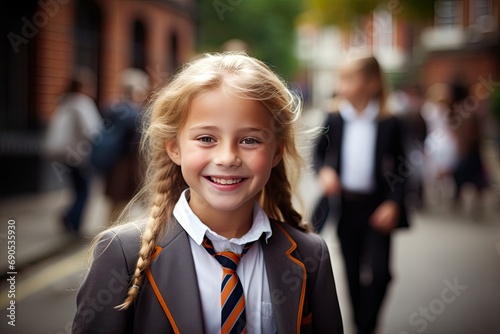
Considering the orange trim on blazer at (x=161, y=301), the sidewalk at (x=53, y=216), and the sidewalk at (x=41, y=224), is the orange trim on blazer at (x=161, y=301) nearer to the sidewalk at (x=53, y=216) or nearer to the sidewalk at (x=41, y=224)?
the sidewalk at (x=41, y=224)

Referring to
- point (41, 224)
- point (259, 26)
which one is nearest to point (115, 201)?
point (41, 224)

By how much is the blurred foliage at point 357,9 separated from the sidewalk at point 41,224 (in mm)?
5739

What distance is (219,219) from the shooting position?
1.87 m

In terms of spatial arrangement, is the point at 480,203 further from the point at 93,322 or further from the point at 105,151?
the point at 93,322

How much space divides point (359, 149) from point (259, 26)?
2753cm

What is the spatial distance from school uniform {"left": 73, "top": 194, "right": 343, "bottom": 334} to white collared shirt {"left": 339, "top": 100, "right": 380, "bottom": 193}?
6.79 feet

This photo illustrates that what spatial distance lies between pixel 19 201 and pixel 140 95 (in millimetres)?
4203

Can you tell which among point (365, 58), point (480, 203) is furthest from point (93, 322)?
point (480, 203)

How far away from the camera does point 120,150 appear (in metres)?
6.75

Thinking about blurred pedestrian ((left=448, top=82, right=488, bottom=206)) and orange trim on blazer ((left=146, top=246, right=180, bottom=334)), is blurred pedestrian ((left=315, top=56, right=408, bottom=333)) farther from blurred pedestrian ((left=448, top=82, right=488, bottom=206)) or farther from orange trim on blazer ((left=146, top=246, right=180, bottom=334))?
blurred pedestrian ((left=448, top=82, right=488, bottom=206))

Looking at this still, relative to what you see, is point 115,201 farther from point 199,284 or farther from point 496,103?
point 496,103

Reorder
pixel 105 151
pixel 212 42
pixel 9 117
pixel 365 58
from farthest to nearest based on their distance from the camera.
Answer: pixel 212 42, pixel 9 117, pixel 105 151, pixel 365 58

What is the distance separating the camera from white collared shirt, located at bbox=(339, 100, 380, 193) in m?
3.99

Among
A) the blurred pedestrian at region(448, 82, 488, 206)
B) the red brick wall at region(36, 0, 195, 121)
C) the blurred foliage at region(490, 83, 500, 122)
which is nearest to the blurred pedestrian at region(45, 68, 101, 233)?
the red brick wall at region(36, 0, 195, 121)
